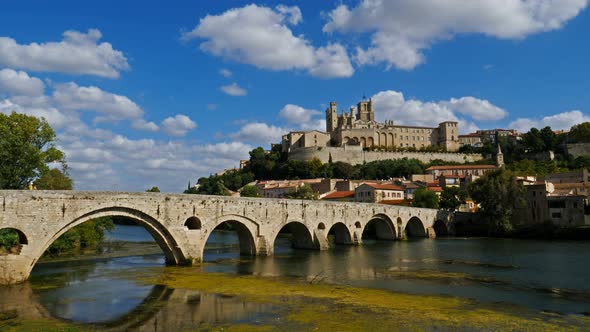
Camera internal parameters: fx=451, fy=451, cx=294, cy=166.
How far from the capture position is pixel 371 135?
119812 millimetres

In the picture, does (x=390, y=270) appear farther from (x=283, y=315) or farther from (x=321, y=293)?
(x=283, y=315)

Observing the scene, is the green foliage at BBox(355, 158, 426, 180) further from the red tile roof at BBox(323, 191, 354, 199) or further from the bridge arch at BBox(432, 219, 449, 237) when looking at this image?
the bridge arch at BBox(432, 219, 449, 237)

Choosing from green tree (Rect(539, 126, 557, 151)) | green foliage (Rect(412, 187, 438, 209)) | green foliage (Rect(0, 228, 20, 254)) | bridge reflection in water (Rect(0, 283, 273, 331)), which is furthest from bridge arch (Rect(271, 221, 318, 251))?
green tree (Rect(539, 126, 557, 151))

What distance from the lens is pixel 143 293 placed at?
19578 millimetres

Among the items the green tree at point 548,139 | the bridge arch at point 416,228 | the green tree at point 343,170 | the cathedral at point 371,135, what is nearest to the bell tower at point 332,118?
the cathedral at point 371,135

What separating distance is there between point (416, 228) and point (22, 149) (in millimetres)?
43442

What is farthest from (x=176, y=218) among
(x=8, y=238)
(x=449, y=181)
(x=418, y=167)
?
(x=418, y=167)

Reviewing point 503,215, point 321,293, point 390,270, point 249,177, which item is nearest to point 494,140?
point 249,177

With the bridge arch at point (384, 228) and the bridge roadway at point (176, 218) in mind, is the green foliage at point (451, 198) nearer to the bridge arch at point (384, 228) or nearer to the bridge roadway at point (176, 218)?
the bridge arch at point (384, 228)

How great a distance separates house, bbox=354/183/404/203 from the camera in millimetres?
69625

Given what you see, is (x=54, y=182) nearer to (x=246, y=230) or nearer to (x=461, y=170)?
(x=246, y=230)

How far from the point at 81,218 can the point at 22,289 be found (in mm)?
4089

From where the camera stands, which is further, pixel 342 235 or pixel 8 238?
pixel 342 235

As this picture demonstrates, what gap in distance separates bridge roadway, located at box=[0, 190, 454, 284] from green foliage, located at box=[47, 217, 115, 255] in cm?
1179
